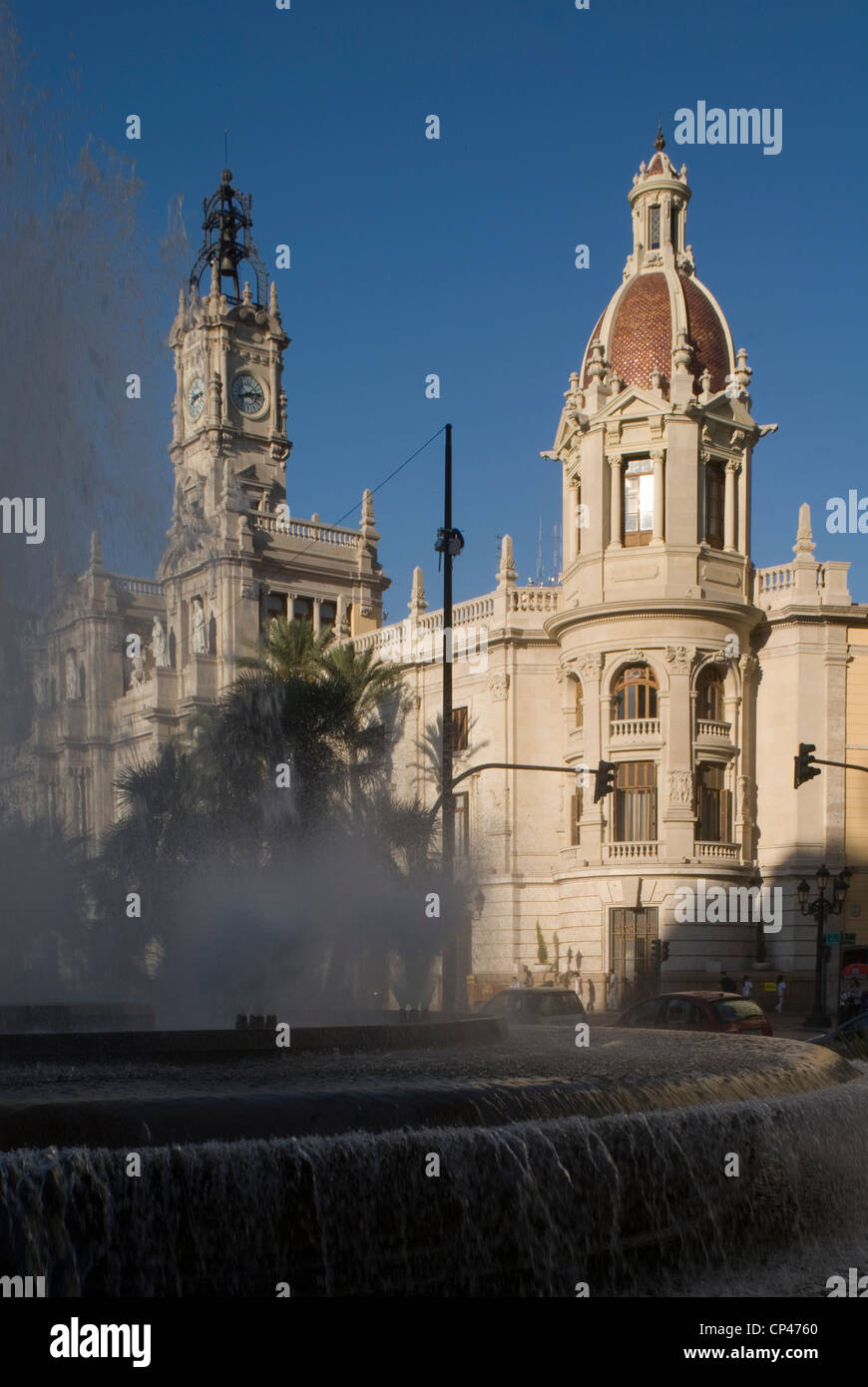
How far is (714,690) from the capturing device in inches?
1930

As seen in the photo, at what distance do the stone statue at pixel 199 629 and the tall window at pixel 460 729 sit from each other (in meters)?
11.3

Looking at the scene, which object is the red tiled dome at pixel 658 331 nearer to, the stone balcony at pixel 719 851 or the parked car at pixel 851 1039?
the stone balcony at pixel 719 851

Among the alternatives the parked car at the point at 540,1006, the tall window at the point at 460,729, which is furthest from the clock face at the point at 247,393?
the parked car at the point at 540,1006

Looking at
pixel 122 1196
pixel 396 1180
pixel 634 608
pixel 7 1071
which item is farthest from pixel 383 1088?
pixel 634 608

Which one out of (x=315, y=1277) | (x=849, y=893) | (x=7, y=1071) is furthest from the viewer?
(x=849, y=893)

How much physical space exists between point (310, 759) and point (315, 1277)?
35920 millimetres

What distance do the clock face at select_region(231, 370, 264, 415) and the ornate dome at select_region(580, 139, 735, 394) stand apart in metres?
26.4

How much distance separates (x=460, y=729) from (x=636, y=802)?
919 cm

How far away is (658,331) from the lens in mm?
50312

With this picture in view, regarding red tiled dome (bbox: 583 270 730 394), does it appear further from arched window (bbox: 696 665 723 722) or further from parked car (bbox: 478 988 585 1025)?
parked car (bbox: 478 988 585 1025)

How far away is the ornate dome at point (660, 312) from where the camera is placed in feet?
164

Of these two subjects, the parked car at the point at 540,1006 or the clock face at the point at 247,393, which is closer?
the parked car at the point at 540,1006

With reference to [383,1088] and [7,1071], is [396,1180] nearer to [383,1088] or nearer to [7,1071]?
[383,1088]

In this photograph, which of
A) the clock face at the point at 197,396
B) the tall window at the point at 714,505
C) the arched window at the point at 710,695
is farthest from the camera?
the clock face at the point at 197,396
